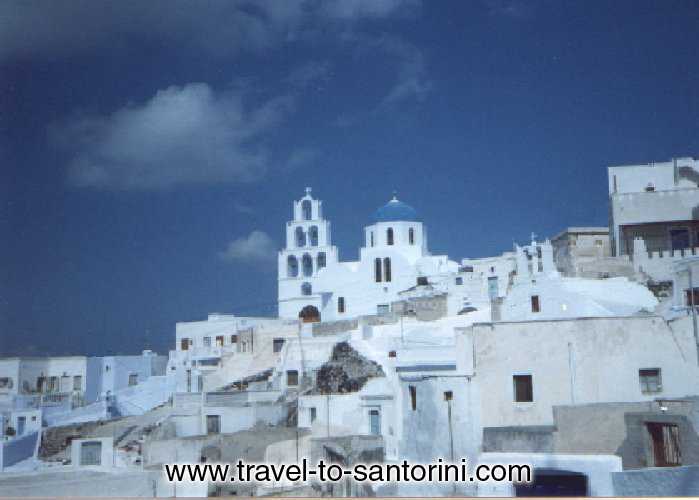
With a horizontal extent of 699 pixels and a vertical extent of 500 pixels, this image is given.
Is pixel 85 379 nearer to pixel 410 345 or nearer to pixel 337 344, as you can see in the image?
pixel 337 344

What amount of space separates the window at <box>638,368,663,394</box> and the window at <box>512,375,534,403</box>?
120cm

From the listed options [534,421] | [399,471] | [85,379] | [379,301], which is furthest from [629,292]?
[85,379]

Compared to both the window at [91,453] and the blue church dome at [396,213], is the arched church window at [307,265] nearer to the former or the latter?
the blue church dome at [396,213]

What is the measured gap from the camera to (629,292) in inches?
470

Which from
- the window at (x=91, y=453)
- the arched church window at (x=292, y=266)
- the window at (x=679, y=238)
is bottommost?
the window at (x=91, y=453)

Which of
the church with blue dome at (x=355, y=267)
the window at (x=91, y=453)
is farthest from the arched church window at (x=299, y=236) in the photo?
the window at (x=91, y=453)

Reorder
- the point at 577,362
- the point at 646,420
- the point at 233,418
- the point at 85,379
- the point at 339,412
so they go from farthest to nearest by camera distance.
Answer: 1. the point at 85,379
2. the point at 233,418
3. the point at 339,412
4. the point at 577,362
5. the point at 646,420

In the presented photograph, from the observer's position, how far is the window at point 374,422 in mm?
10828

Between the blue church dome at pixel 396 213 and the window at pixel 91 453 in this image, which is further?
the blue church dome at pixel 396 213

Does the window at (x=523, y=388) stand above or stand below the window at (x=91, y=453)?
above

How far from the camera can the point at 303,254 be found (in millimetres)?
22484

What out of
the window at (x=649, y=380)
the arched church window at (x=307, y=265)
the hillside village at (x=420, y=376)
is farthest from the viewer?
the arched church window at (x=307, y=265)

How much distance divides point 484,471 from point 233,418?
6.99 meters

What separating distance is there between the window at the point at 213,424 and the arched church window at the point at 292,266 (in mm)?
10398
